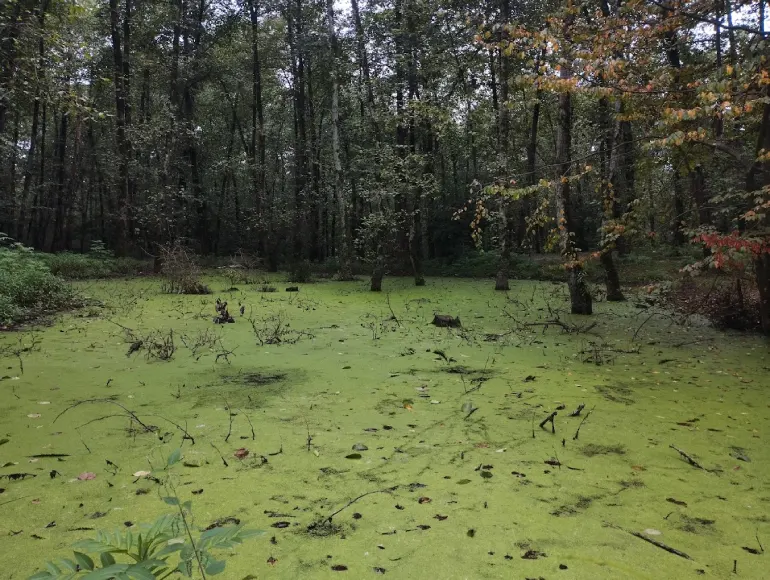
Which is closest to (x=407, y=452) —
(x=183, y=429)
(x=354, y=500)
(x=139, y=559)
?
(x=354, y=500)

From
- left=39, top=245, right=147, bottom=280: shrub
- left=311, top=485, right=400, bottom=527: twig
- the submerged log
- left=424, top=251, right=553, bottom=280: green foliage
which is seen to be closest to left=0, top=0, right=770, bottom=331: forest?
left=424, top=251, right=553, bottom=280: green foliage

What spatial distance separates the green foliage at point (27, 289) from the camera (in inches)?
267

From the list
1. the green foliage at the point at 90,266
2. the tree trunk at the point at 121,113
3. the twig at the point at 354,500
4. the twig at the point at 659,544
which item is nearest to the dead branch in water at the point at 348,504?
the twig at the point at 354,500

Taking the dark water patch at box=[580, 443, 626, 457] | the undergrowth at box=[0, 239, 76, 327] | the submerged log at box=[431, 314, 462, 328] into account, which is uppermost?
the undergrowth at box=[0, 239, 76, 327]

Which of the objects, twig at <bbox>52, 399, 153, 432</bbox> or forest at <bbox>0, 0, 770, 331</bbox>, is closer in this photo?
twig at <bbox>52, 399, 153, 432</bbox>

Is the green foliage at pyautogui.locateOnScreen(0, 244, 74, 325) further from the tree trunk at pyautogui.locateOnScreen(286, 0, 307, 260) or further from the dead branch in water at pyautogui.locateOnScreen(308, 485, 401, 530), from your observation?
the tree trunk at pyautogui.locateOnScreen(286, 0, 307, 260)

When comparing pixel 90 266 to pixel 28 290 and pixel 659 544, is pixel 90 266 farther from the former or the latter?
pixel 659 544

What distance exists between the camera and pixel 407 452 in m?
2.58

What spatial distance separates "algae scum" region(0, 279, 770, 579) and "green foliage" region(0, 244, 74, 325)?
1.62m

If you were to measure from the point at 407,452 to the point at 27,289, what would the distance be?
Result: 724 centimetres

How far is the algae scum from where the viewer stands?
1.73 metres

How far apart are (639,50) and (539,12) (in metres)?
8.93

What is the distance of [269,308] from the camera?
820cm

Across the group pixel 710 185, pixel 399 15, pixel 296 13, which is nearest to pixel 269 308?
pixel 710 185
